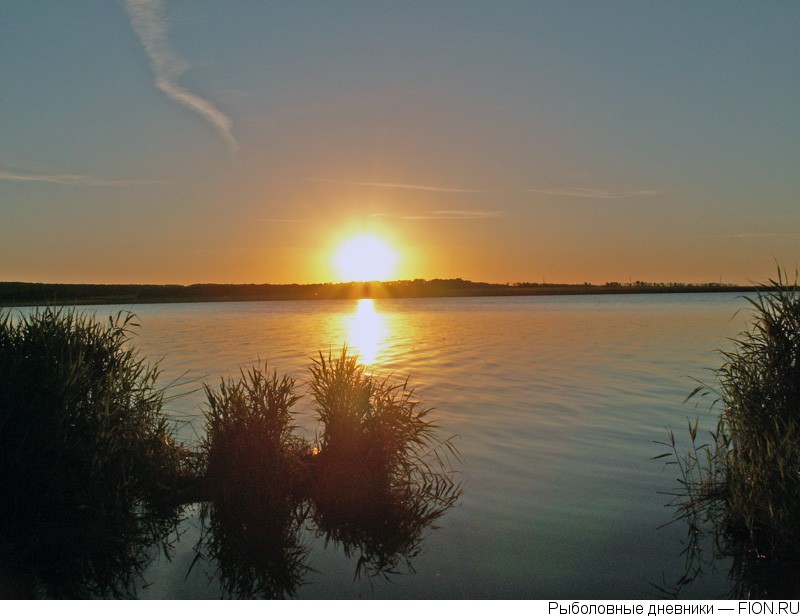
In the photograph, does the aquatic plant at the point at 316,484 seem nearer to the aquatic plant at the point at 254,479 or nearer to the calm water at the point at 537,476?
the aquatic plant at the point at 254,479

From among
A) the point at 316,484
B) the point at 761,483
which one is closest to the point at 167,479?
the point at 316,484

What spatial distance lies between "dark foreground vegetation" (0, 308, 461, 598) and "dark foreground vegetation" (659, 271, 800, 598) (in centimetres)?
335

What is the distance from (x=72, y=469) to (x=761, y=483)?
767 centimetres

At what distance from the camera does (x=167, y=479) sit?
9266 millimetres

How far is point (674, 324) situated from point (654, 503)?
39.9m

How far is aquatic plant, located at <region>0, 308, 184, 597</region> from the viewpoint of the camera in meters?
7.13

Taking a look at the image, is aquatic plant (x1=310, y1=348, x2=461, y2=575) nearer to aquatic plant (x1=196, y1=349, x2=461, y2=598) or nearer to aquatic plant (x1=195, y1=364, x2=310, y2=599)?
aquatic plant (x1=196, y1=349, x2=461, y2=598)

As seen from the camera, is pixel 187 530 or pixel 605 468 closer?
pixel 187 530

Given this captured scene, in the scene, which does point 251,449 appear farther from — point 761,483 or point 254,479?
point 761,483

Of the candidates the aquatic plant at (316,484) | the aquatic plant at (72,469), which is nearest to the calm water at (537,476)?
the aquatic plant at (316,484)

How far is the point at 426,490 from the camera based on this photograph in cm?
995
